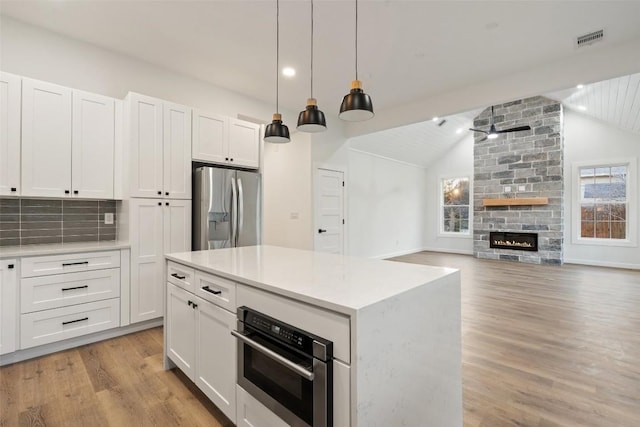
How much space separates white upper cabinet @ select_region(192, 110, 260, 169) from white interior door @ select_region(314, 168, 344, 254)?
5.18 feet

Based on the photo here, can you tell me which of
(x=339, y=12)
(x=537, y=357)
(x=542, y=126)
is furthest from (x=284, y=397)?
(x=542, y=126)

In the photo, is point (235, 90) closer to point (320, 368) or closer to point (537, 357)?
point (320, 368)

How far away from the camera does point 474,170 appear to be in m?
8.23

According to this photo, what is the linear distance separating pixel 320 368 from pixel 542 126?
839 centimetres

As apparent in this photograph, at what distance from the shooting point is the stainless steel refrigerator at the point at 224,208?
130 inches

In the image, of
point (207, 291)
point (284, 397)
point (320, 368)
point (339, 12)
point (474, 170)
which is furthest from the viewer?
point (474, 170)

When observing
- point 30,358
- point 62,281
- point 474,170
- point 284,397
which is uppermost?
point 474,170

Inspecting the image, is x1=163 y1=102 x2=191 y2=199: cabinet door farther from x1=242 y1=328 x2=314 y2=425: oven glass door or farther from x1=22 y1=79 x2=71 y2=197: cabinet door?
x1=242 y1=328 x2=314 y2=425: oven glass door

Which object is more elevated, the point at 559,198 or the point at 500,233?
the point at 559,198

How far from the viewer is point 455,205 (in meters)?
9.13

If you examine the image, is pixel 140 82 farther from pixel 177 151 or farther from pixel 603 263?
pixel 603 263

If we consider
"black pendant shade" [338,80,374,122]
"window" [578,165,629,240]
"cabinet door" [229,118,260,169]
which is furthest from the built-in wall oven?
"window" [578,165,629,240]

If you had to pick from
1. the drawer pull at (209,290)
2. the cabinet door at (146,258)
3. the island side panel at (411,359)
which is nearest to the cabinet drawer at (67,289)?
the cabinet door at (146,258)

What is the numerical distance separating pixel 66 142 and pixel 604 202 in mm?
9552
